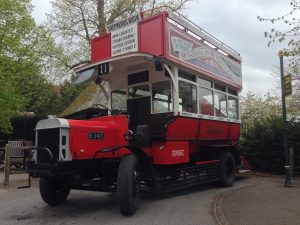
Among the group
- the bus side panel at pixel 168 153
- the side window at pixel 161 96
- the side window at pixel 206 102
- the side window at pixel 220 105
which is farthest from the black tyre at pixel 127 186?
the side window at pixel 220 105

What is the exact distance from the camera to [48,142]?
313 inches

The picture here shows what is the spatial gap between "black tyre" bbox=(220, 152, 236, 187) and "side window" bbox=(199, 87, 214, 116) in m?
1.45

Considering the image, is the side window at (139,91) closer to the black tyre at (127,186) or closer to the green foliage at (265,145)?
the black tyre at (127,186)

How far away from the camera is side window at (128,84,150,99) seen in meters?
10.5

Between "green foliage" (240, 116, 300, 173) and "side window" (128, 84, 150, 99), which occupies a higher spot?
"side window" (128, 84, 150, 99)

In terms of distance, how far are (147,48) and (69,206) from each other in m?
3.88

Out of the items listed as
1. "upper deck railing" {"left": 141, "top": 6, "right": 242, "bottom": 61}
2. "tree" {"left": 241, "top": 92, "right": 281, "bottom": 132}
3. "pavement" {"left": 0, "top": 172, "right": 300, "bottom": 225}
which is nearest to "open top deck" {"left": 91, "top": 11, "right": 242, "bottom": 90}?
"upper deck railing" {"left": 141, "top": 6, "right": 242, "bottom": 61}

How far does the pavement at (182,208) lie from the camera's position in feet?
24.5

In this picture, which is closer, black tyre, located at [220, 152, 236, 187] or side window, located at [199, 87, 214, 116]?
side window, located at [199, 87, 214, 116]

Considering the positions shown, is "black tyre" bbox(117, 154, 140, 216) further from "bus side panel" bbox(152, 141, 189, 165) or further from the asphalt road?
"bus side panel" bbox(152, 141, 189, 165)

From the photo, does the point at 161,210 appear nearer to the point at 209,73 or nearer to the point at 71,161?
the point at 71,161

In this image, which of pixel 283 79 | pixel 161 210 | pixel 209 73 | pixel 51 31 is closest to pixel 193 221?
pixel 161 210

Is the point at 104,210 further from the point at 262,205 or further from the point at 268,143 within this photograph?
the point at 268,143

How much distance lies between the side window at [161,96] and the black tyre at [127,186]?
7.47 ft
